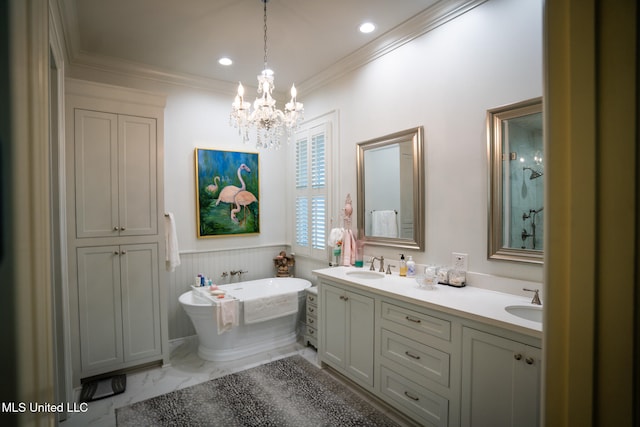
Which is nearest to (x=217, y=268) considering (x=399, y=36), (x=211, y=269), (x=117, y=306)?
(x=211, y=269)

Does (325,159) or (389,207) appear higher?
(325,159)

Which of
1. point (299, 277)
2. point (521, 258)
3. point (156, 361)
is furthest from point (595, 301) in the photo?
point (299, 277)

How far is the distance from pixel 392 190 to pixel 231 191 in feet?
6.63

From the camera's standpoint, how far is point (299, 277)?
4.29m

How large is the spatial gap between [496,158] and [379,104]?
126cm

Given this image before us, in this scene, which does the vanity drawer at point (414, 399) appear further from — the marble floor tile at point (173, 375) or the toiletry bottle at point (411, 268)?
the marble floor tile at point (173, 375)

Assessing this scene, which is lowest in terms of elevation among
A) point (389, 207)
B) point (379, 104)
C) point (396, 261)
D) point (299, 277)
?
point (299, 277)

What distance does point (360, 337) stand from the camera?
252 centimetres

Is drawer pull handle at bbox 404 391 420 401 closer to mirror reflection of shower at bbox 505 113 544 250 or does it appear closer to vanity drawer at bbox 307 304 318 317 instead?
mirror reflection of shower at bbox 505 113 544 250

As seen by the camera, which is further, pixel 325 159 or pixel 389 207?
pixel 325 159

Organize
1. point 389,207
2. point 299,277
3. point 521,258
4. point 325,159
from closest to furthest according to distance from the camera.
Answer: point 521,258, point 389,207, point 325,159, point 299,277

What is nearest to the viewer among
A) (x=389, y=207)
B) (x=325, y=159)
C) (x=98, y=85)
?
(x=98, y=85)

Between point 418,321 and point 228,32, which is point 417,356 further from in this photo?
point 228,32

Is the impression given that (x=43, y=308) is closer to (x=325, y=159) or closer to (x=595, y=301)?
(x=595, y=301)
